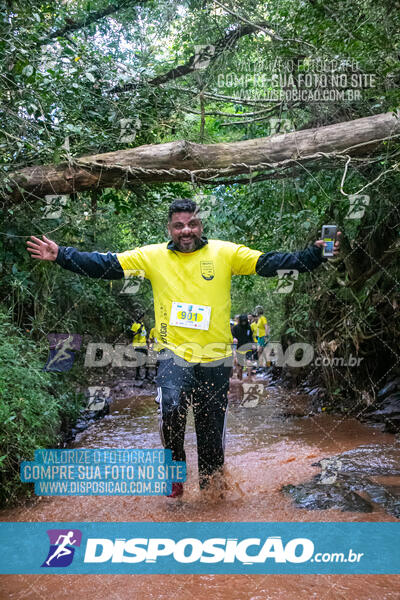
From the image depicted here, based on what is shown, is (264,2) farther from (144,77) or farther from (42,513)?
(42,513)

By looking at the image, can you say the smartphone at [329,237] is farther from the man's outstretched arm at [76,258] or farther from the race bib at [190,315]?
the man's outstretched arm at [76,258]

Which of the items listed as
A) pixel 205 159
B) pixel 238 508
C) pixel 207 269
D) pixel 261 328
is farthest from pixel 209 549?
pixel 261 328

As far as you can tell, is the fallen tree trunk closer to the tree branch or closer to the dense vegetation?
the dense vegetation

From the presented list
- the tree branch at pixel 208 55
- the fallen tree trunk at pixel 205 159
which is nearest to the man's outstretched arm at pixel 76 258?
the fallen tree trunk at pixel 205 159

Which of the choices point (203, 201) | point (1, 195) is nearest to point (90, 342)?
point (203, 201)

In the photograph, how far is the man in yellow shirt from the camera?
13.0 feet

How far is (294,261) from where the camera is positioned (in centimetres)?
397

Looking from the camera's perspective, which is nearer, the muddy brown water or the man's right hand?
the muddy brown water

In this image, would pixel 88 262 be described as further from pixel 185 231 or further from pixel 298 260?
pixel 298 260

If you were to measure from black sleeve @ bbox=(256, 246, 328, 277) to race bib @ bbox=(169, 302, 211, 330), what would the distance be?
532 mm

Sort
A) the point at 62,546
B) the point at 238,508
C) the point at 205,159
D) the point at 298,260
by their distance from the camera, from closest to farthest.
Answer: the point at 62,546, the point at 238,508, the point at 298,260, the point at 205,159

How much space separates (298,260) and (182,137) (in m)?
4.51

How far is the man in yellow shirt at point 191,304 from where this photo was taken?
3.97m

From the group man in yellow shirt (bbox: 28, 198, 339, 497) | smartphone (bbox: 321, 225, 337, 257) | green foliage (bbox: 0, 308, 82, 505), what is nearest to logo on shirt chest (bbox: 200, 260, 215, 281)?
man in yellow shirt (bbox: 28, 198, 339, 497)
